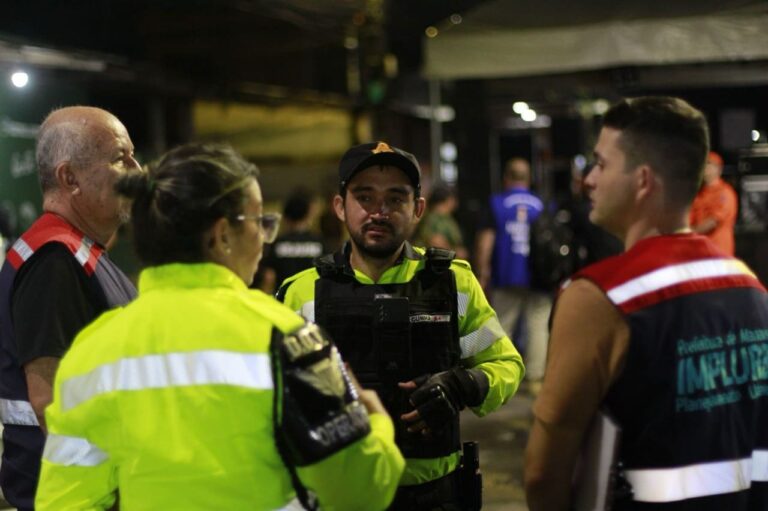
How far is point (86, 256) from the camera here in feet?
10.8

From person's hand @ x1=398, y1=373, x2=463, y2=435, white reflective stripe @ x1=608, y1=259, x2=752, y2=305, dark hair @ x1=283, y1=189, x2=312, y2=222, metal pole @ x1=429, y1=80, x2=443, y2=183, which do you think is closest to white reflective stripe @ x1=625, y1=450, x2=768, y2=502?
white reflective stripe @ x1=608, y1=259, x2=752, y2=305

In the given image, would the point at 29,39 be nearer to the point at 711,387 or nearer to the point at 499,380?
the point at 499,380

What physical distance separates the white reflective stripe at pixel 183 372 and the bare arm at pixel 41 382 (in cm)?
78

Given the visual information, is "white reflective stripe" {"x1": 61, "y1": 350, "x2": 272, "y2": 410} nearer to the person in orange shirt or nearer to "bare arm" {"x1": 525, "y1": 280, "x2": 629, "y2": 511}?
"bare arm" {"x1": 525, "y1": 280, "x2": 629, "y2": 511}

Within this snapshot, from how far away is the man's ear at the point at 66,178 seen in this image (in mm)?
3400

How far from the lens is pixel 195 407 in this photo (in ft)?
7.54

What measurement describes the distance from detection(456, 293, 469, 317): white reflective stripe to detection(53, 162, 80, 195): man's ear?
125 centimetres

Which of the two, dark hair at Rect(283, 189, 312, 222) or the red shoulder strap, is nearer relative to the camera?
the red shoulder strap

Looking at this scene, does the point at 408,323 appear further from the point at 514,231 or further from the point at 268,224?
the point at 514,231

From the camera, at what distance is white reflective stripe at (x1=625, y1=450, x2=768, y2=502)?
2541 millimetres

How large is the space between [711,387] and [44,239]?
6.16ft

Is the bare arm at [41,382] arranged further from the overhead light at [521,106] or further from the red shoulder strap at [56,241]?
the overhead light at [521,106]

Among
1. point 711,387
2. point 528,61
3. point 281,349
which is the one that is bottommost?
point 711,387

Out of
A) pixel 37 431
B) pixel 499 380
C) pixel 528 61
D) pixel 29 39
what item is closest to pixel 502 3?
pixel 528 61
